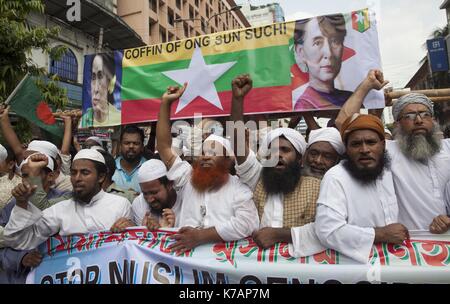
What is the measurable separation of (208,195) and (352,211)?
965 mm

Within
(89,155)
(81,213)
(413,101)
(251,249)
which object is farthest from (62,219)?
(413,101)

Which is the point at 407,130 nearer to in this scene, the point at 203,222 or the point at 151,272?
the point at 203,222

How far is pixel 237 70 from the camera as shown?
380 cm

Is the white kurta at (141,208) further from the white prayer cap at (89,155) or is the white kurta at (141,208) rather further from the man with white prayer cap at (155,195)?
the white prayer cap at (89,155)

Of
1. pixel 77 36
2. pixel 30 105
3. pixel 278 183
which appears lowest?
pixel 278 183

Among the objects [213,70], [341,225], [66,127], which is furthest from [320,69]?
[66,127]

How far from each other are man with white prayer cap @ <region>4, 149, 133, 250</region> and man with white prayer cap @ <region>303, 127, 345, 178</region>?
138 cm

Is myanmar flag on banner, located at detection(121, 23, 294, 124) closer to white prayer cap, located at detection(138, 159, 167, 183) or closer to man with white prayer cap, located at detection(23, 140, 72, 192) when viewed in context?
man with white prayer cap, located at detection(23, 140, 72, 192)

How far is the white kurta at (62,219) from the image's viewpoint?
95.9 inches

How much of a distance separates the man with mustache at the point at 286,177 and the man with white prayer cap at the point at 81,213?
3.10 feet

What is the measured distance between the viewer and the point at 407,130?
97.9 inches

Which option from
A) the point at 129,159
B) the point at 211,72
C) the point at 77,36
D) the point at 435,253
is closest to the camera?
the point at 435,253

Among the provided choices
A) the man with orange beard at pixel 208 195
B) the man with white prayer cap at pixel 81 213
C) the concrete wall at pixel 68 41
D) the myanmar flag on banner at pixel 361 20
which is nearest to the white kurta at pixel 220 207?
the man with orange beard at pixel 208 195

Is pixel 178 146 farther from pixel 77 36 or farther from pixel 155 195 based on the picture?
pixel 77 36
